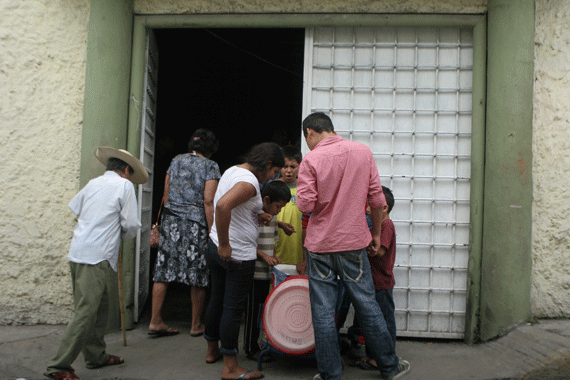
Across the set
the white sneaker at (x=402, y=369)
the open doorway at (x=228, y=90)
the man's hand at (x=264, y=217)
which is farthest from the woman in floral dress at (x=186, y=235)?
the open doorway at (x=228, y=90)

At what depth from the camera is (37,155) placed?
4.18m

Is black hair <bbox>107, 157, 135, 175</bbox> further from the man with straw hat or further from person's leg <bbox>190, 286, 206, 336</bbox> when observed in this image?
person's leg <bbox>190, 286, 206, 336</bbox>

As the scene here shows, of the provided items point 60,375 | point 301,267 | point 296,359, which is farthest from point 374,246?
point 60,375

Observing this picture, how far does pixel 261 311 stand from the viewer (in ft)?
11.6

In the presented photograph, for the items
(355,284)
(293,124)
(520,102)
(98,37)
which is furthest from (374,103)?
(293,124)

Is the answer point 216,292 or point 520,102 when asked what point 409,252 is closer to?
point 520,102

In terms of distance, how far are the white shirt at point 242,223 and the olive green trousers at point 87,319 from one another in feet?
2.70

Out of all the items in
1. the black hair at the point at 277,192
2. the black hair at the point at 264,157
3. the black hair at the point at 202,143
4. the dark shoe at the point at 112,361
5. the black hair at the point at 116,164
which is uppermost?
the black hair at the point at 202,143

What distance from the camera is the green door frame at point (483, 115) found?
12.9 feet

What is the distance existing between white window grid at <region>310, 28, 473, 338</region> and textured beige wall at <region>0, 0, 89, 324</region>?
2286mm

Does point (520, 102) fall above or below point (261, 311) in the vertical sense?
above

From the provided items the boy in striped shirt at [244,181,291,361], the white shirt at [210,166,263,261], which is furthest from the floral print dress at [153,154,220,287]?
the white shirt at [210,166,263,261]

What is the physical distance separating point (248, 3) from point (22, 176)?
2.57 meters

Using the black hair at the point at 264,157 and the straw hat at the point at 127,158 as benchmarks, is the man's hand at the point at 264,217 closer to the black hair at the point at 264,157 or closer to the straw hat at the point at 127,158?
the black hair at the point at 264,157
